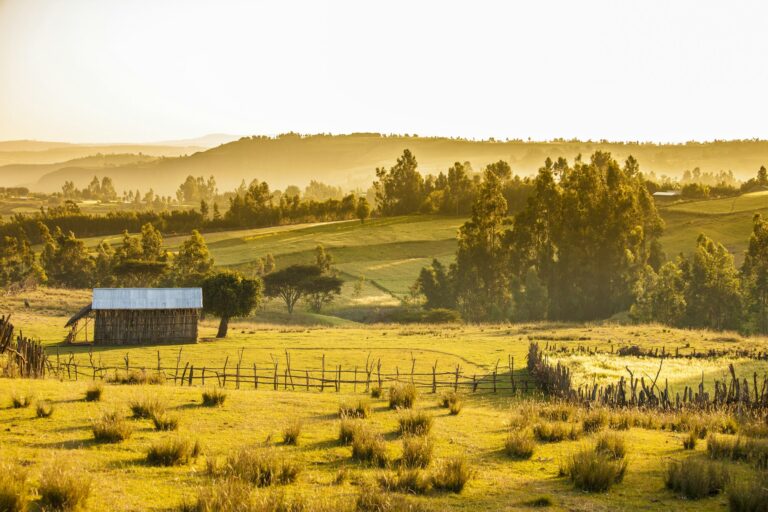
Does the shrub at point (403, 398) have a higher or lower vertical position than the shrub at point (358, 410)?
lower

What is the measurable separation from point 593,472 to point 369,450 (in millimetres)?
4656

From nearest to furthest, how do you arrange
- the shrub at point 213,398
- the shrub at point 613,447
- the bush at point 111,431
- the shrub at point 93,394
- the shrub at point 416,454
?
the shrub at point 416,454 → the bush at point 111,431 → the shrub at point 613,447 → the shrub at point 93,394 → the shrub at point 213,398

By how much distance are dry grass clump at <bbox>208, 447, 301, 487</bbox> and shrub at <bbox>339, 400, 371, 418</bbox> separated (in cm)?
692

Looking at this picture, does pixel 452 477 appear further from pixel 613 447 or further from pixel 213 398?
pixel 213 398

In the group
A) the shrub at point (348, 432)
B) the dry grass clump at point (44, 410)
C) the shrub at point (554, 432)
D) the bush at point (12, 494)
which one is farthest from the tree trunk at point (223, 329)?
the bush at point (12, 494)

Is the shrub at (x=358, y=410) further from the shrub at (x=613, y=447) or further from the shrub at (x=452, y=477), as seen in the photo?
the shrub at (x=452, y=477)

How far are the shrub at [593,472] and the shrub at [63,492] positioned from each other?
8.95 meters

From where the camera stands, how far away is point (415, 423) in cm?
2059

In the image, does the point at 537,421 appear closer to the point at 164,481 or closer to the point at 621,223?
the point at 164,481

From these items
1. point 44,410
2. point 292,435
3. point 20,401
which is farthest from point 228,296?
point 292,435

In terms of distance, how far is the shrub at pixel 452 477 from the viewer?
15.2m

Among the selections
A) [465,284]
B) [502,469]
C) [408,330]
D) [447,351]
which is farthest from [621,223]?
[502,469]

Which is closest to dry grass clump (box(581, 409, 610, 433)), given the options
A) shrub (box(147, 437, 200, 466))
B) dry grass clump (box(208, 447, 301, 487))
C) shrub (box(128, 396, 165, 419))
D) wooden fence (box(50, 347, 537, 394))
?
dry grass clump (box(208, 447, 301, 487))

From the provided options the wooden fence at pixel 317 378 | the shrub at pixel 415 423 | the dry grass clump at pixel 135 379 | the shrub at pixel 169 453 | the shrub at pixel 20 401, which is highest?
the shrub at pixel 169 453
